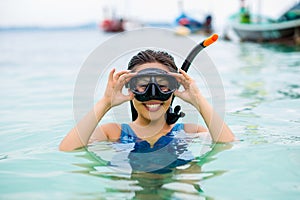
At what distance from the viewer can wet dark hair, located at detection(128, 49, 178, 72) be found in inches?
118

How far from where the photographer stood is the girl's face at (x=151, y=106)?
2.90 metres

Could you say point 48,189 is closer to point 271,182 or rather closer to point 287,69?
point 271,182

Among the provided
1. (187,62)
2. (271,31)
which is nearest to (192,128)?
(187,62)

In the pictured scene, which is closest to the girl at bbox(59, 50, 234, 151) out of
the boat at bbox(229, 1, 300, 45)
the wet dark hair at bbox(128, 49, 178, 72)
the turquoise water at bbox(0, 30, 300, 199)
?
the wet dark hair at bbox(128, 49, 178, 72)

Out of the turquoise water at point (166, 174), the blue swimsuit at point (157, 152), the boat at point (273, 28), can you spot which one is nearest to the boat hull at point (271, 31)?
the boat at point (273, 28)

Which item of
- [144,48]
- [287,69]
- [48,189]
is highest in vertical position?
[144,48]

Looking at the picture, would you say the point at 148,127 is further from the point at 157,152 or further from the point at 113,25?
the point at 113,25

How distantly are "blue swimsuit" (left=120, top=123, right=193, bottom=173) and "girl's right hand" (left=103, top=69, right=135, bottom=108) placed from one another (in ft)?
1.23

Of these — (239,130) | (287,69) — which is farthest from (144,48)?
(287,69)

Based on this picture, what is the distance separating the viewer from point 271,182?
2691mm

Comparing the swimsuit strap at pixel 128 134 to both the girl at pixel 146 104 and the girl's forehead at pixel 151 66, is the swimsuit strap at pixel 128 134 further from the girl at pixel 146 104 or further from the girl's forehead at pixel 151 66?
the girl's forehead at pixel 151 66

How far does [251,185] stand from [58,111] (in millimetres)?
3323

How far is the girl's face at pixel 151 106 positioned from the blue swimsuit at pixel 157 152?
21cm

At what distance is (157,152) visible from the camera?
9.87ft
